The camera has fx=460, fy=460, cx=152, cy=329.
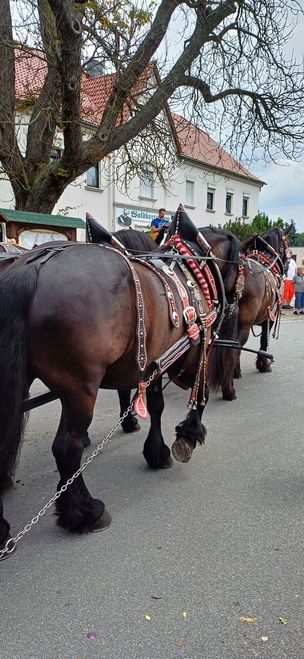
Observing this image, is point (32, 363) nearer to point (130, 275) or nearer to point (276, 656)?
point (130, 275)

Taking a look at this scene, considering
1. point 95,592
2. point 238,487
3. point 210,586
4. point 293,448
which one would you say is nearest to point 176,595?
point 210,586

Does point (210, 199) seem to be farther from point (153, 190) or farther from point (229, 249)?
point (229, 249)

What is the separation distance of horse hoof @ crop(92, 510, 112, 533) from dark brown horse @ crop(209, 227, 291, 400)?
205cm

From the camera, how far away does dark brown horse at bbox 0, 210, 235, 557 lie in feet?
6.83

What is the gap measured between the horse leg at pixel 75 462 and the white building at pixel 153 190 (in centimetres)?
660

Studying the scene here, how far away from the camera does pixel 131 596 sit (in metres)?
2.00

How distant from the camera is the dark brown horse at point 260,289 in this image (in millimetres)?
5252

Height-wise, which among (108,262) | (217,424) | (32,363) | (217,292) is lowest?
(217,424)

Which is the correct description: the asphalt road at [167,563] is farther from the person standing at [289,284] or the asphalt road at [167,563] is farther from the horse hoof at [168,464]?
the person standing at [289,284]

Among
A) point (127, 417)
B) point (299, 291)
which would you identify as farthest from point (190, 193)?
point (127, 417)

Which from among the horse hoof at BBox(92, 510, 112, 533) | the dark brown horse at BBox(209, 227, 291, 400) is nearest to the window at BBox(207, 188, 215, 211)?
the dark brown horse at BBox(209, 227, 291, 400)

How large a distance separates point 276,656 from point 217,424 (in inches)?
103

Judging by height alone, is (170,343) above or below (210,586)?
above

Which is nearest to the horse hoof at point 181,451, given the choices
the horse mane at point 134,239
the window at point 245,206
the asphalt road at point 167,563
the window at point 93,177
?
the asphalt road at point 167,563
